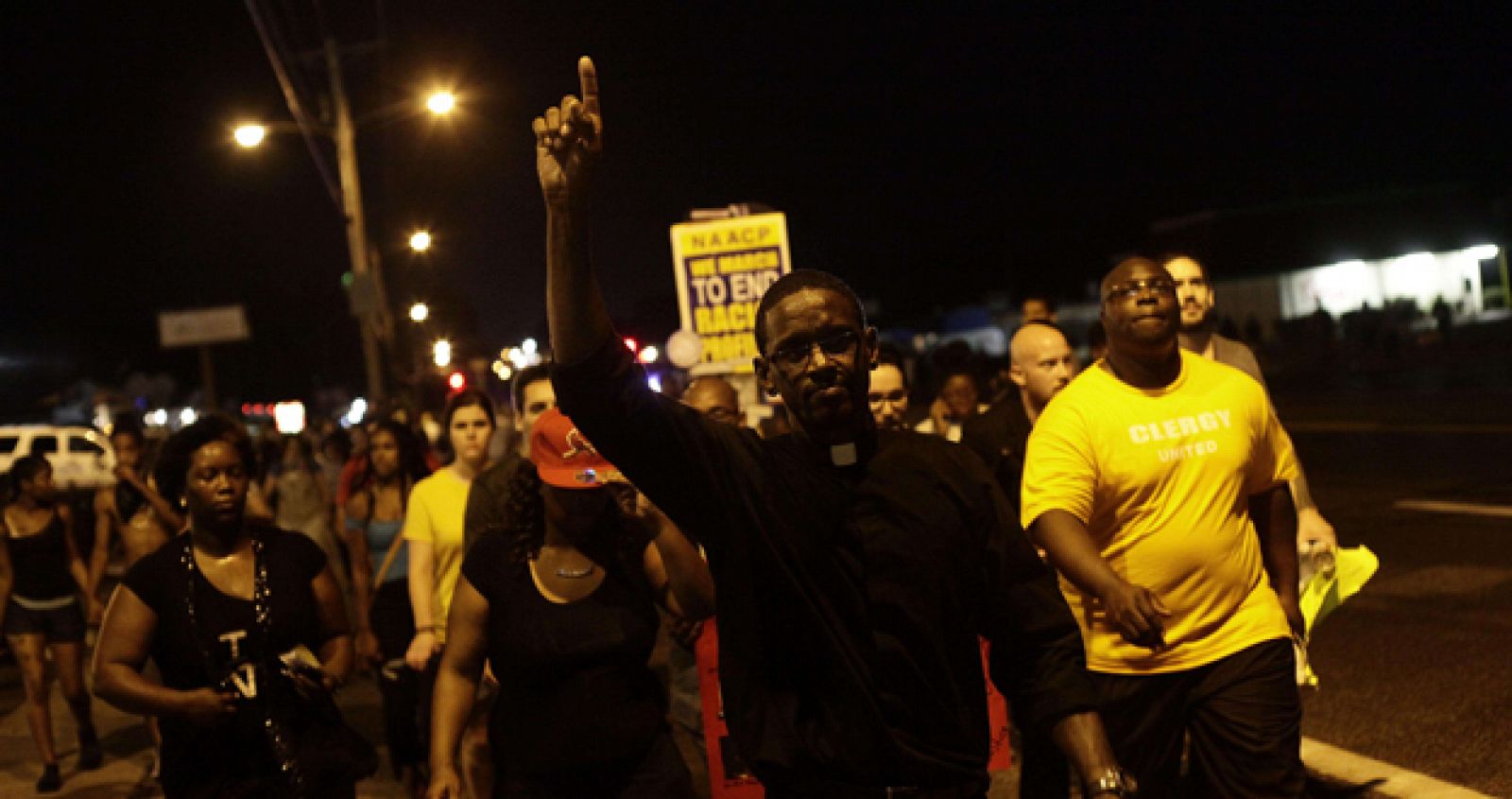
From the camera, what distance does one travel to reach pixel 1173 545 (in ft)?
14.5

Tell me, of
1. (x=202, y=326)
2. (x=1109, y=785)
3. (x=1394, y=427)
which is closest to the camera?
(x=1109, y=785)

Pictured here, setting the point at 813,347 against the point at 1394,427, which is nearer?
the point at 813,347

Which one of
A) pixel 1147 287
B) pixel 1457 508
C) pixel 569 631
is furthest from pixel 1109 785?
pixel 1457 508

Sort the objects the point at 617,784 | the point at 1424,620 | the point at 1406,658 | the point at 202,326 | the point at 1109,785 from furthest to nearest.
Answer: the point at 202,326 → the point at 1424,620 → the point at 1406,658 → the point at 617,784 → the point at 1109,785

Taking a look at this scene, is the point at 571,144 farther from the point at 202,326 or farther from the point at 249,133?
the point at 202,326

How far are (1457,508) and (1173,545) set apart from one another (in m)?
9.99

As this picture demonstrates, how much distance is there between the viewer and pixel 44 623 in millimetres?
8867

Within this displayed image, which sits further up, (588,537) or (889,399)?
(889,399)

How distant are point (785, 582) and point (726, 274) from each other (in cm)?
1073

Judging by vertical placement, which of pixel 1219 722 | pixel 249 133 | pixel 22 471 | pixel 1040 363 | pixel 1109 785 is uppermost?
pixel 249 133

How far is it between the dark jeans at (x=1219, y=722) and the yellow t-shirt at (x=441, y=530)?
2999 mm

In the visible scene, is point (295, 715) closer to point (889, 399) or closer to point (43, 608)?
point (889, 399)

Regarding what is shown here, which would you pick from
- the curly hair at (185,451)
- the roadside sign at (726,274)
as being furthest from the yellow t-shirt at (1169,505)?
the roadside sign at (726,274)

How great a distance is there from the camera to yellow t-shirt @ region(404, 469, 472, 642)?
21.0 ft
